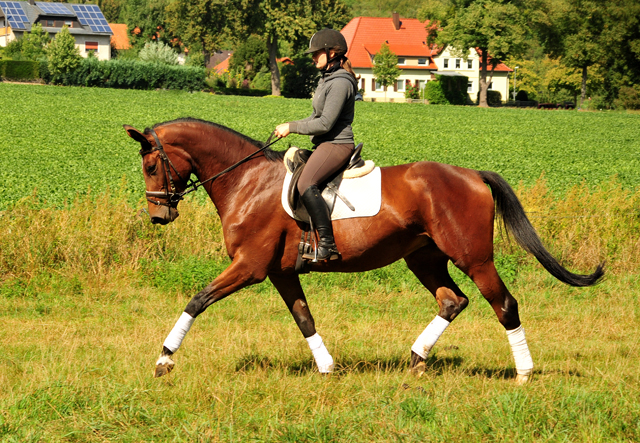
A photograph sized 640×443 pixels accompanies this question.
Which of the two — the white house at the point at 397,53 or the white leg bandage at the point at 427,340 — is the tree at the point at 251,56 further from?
the white leg bandage at the point at 427,340

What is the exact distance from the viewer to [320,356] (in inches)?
242

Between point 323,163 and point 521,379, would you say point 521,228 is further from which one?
point 323,163

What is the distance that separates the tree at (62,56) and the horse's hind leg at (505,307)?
68102 mm

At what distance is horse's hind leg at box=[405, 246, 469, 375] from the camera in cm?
632

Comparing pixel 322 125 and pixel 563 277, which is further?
pixel 563 277

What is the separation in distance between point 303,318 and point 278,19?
7536 cm

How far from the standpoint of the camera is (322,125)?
570 centimetres

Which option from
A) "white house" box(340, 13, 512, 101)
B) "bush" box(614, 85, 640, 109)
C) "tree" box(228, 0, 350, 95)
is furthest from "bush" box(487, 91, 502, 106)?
"tree" box(228, 0, 350, 95)

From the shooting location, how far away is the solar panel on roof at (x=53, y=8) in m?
109

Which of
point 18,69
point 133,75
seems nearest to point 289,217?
point 133,75

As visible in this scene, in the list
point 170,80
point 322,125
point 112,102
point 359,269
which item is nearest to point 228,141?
point 322,125

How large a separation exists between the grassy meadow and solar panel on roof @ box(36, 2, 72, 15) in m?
105

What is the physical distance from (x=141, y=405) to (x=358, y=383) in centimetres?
185

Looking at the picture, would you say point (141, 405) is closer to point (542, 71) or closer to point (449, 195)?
point (449, 195)
